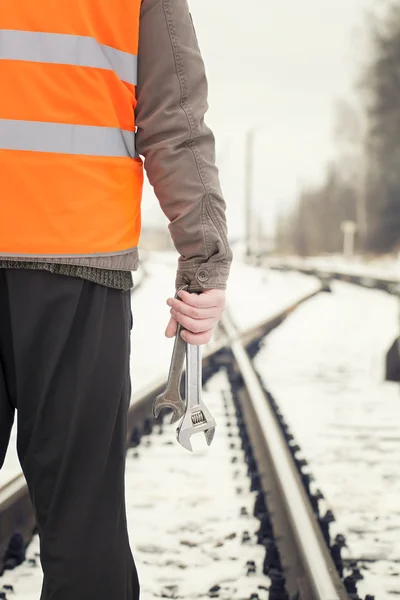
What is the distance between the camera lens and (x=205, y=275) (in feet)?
4.26

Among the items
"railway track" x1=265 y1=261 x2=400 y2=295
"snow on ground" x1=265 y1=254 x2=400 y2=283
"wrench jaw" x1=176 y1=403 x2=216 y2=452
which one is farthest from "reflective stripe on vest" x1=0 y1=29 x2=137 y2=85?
"snow on ground" x1=265 y1=254 x2=400 y2=283

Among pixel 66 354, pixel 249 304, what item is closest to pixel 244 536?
pixel 66 354

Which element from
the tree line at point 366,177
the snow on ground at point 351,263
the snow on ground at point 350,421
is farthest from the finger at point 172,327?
the tree line at point 366,177

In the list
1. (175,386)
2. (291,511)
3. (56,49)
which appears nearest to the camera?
(56,49)

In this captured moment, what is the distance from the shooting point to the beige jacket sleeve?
4.02 ft

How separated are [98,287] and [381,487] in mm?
2008

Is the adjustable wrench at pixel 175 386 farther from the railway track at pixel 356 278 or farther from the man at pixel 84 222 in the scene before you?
the railway track at pixel 356 278

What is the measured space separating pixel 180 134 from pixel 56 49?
248mm

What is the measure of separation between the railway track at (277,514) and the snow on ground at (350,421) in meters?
0.13

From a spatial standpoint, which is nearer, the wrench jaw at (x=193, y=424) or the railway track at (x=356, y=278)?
the wrench jaw at (x=193, y=424)

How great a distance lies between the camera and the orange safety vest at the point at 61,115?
3.66 ft

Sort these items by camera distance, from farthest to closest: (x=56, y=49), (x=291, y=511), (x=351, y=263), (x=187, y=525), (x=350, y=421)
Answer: (x=351, y=263)
(x=350, y=421)
(x=187, y=525)
(x=291, y=511)
(x=56, y=49)

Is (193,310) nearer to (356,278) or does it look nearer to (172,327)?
(172,327)

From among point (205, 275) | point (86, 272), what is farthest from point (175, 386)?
point (86, 272)
